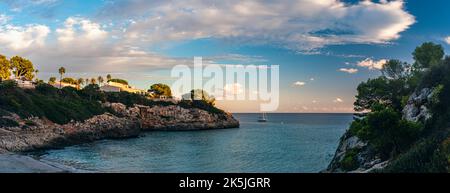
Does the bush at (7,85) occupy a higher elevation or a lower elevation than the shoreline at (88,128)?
higher

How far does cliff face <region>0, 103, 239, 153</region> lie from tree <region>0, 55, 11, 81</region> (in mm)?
35105

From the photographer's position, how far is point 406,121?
29.0 m

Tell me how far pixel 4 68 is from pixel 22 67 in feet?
29.5

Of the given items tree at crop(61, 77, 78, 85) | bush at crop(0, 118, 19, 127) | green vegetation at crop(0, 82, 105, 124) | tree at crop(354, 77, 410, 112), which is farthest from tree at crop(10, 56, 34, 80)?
tree at crop(354, 77, 410, 112)

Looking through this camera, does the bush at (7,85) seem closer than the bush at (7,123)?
No

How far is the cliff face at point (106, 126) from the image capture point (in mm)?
64000

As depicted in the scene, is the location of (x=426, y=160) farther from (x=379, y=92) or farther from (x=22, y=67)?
(x=22, y=67)

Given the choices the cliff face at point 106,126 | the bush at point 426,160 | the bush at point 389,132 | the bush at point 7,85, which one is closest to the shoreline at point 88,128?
the cliff face at point 106,126

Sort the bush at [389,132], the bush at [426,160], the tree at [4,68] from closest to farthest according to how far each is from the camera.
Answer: the bush at [426,160], the bush at [389,132], the tree at [4,68]

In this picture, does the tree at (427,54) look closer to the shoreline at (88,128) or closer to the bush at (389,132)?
the bush at (389,132)

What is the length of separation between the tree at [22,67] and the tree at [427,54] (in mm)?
129428

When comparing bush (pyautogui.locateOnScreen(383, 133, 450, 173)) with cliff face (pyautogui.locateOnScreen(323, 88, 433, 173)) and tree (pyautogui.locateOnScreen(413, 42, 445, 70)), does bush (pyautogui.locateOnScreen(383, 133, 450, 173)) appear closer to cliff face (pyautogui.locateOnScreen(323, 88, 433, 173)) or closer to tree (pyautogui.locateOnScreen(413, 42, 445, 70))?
cliff face (pyautogui.locateOnScreen(323, 88, 433, 173))

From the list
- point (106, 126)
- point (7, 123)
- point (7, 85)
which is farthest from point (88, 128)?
point (7, 123)
